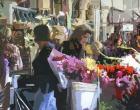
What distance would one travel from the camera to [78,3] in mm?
26844

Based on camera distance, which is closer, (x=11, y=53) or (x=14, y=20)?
(x=11, y=53)

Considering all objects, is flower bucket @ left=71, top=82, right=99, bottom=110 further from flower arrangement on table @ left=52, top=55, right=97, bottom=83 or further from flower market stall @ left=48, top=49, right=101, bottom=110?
flower arrangement on table @ left=52, top=55, right=97, bottom=83

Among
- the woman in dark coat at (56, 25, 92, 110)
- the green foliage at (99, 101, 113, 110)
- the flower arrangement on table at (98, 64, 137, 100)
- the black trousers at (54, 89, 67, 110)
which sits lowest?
the green foliage at (99, 101, 113, 110)

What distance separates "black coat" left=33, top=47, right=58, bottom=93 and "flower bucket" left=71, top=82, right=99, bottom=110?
11.6 inches

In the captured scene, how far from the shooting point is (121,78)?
781cm

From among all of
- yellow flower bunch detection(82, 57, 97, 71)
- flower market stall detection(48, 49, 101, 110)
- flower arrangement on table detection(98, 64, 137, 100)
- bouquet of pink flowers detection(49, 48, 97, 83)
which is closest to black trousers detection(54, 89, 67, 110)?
flower market stall detection(48, 49, 101, 110)

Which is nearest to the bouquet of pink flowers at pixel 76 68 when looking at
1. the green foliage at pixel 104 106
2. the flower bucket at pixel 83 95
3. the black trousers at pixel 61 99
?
the flower bucket at pixel 83 95

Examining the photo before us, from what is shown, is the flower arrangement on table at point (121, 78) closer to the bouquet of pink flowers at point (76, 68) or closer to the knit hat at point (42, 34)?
the bouquet of pink flowers at point (76, 68)

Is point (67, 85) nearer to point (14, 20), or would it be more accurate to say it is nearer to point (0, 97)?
point (0, 97)

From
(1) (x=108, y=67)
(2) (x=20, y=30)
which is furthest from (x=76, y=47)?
(2) (x=20, y=30)

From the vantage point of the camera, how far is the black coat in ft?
24.1

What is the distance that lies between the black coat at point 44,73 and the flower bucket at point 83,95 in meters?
0.29

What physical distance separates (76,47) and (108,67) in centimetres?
60

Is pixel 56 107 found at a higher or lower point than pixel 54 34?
lower
